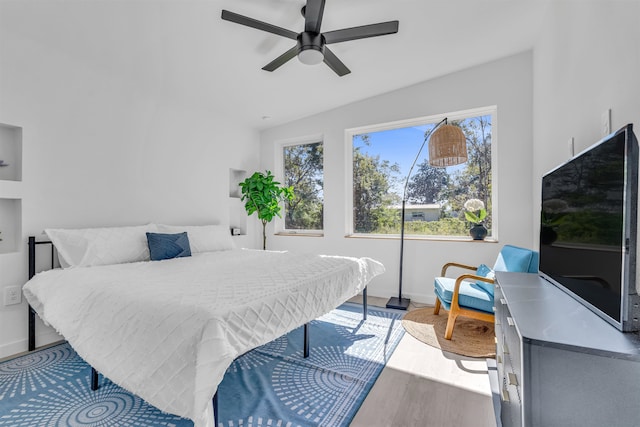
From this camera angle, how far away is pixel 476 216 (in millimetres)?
3479

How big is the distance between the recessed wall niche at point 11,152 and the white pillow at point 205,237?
1.20m

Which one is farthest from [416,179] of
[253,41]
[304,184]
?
[253,41]

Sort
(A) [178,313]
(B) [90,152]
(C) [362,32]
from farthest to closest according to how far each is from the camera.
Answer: (B) [90,152] → (C) [362,32] → (A) [178,313]

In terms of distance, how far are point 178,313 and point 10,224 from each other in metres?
2.22

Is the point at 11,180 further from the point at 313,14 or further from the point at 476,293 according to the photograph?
the point at 476,293

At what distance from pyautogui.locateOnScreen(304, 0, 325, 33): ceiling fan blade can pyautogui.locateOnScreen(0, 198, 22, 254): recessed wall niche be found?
8.76 feet

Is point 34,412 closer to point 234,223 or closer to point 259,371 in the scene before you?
point 259,371

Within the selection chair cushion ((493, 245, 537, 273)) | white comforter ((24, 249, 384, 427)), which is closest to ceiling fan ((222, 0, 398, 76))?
white comforter ((24, 249, 384, 427))

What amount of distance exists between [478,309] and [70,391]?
9.74 ft

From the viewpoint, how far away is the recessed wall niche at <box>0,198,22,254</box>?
8.11 ft

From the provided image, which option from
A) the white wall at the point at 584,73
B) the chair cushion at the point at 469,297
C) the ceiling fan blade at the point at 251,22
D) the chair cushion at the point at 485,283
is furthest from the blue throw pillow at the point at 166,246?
the white wall at the point at 584,73

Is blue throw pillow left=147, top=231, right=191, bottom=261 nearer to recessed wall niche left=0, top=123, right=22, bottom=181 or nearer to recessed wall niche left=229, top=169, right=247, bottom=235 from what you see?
recessed wall niche left=0, top=123, right=22, bottom=181

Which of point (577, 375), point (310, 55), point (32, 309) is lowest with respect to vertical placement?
point (32, 309)

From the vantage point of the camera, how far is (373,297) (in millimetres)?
4016
